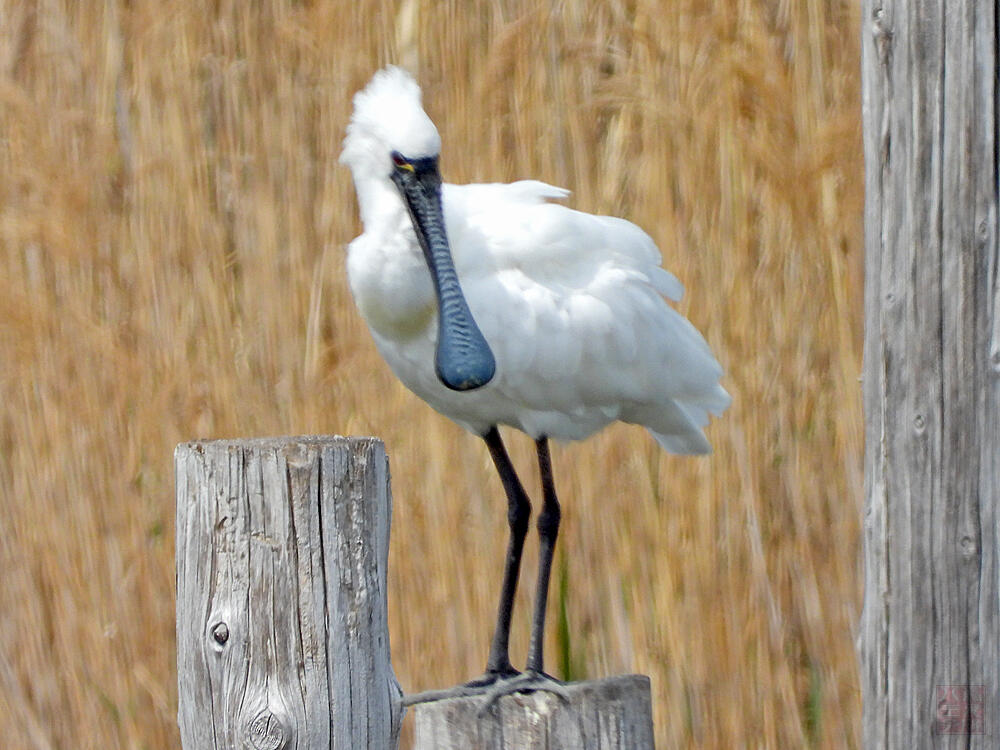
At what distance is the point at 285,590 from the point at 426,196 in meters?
1.04

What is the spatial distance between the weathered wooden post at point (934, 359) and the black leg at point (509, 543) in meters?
1.07

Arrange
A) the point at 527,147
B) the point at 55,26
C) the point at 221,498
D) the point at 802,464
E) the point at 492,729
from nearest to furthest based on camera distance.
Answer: the point at 221,498 < the point at 492,729 < the point at 802,464 < the point at 527,147 < the point at 55,26

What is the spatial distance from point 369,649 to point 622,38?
1.76 meters

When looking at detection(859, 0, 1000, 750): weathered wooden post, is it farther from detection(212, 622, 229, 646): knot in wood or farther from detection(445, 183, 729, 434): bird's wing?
detection(445, 183, 729, 434): bird's wing

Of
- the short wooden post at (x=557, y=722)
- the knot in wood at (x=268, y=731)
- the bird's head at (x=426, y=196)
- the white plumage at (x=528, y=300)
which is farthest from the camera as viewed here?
the white plumage at (x=528, y=300)

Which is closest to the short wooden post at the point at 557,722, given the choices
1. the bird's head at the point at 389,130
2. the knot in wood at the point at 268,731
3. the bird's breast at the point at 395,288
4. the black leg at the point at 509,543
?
the knot in wood at the point at 268,731

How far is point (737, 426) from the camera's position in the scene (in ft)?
8.85

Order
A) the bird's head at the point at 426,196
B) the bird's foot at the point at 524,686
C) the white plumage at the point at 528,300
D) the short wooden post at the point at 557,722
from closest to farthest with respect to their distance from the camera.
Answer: the short wooden post at the point at 557,722, the bird's foot at the point at 524,686, the bird's head at the point at 426,196, the white plumage at the point at 528,300

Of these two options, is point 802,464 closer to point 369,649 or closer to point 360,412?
point 360,412

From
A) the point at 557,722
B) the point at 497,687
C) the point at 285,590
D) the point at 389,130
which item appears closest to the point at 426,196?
the point at 389,130

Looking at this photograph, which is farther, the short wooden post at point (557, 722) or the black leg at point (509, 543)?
the black leg at point (509, 543)

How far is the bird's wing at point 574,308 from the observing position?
2.47 meters

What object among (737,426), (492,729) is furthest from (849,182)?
(492,729)

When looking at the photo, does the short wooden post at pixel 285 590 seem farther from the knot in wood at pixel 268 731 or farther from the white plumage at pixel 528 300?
the white plumage at pixel 528 300
